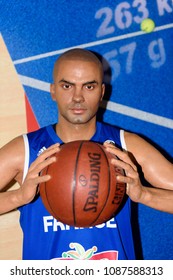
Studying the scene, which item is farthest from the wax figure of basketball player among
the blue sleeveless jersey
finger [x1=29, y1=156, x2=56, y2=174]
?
finger [x1=29, y1=156, x2=56, y2=174]

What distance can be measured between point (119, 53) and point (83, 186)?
99cm

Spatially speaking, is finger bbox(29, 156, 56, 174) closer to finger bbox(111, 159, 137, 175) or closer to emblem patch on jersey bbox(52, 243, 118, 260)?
finger bbox(111, 159, 137, 175)

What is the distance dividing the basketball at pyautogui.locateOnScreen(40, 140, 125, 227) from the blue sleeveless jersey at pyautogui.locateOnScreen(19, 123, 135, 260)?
243 mm

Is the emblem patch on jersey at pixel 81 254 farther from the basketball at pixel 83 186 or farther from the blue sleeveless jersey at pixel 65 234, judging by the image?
the basketball at pixel 83 186

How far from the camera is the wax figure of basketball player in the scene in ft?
5.61

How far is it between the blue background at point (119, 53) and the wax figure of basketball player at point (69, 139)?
38 centimetres

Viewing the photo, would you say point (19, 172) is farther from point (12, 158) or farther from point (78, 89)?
point (78, 89)

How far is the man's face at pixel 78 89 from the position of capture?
67.0 inches

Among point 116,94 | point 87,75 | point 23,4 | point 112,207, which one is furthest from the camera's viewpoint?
point 116,94

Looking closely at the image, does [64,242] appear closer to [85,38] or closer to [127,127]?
[127,127]

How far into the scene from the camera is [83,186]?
1458mm

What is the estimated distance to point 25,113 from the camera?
2168 millimetres

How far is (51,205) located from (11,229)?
766 mm
